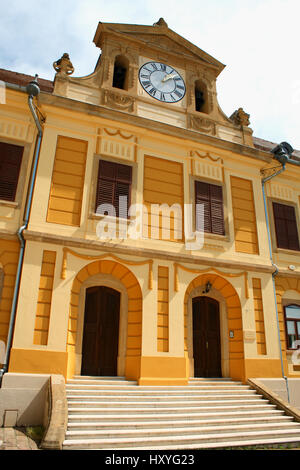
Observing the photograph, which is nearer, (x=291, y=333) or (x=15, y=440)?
(x=15, y=440)

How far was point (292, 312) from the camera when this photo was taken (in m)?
12.7

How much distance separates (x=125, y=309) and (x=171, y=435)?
13.8 ft

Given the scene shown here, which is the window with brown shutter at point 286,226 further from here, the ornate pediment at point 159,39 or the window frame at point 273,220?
the ornate pediment at point 159,39

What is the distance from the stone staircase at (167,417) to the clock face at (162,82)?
10324mm

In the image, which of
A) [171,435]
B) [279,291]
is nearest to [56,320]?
[171,435]

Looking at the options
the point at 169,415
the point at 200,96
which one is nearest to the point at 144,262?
the point at 169,415

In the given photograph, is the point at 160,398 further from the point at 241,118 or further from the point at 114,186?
the point at 241,118

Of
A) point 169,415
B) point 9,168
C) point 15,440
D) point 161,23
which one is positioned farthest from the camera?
point 161,23

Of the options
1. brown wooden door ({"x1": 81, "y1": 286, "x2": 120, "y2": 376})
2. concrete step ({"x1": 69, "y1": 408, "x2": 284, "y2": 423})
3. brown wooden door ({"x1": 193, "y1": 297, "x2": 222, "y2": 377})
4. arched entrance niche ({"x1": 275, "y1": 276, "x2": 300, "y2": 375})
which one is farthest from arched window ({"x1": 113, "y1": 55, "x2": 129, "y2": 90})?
concrete step ({"x1": 69, "y1": 408, "x2": 284, "y2": 423})

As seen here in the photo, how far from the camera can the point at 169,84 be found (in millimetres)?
14117

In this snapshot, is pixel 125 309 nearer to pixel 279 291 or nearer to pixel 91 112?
pixel 279 291

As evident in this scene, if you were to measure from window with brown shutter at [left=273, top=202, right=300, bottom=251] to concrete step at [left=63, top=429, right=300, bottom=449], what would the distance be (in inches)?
280

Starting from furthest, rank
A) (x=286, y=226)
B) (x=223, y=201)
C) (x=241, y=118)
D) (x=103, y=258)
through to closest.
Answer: (x=241, y=118) < (x=286, y=226) < (x=223, y=201) < (x=103, y=258)

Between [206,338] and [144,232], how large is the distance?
13.5ft
